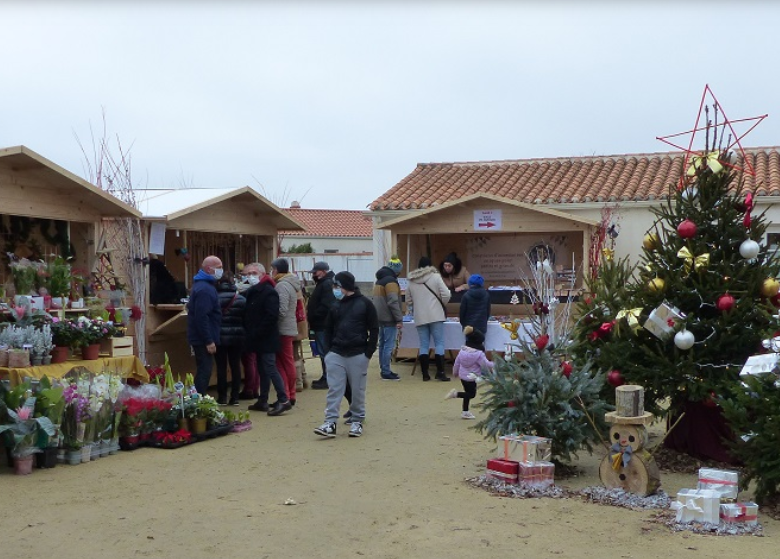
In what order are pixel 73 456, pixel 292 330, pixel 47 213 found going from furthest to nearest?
pixel 292 330, pixel 47 213, pixel 73 456

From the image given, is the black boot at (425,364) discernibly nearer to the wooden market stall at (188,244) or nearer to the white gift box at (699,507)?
the wooden market stall at (188,244)

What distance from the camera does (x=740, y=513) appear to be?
5.93 meters

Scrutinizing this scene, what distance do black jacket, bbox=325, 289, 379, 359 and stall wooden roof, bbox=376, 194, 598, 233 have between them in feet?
22.6

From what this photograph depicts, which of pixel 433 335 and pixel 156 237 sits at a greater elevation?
pixel 156 237

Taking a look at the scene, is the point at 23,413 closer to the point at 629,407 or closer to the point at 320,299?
the point at 629,407

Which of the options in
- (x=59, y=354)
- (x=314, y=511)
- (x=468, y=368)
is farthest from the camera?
(x=468, y=368)

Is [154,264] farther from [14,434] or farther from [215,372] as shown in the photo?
[14,434]

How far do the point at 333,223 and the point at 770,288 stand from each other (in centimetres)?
3796

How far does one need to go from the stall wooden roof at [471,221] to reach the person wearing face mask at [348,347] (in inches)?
271

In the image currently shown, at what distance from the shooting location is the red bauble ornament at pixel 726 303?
23.7 feet

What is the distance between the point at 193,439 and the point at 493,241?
34.5 ft

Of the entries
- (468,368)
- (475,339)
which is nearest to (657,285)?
Answer: (468,368)

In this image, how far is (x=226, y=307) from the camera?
10961 mm

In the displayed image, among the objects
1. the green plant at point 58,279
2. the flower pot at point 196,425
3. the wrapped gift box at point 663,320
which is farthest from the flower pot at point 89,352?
the wrapped gift box at point 663,320
